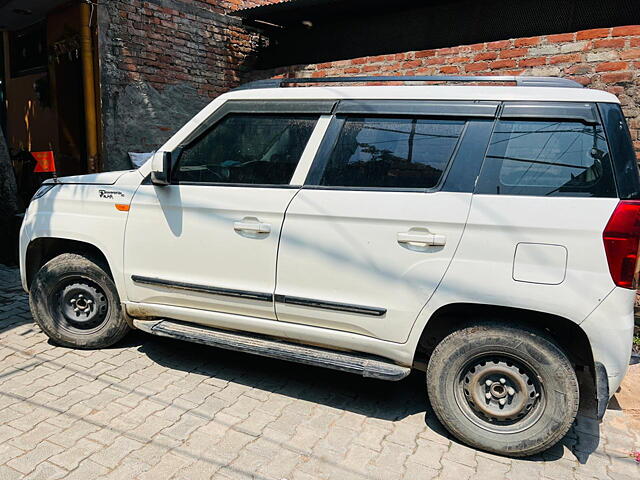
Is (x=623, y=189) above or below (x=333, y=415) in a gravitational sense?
above

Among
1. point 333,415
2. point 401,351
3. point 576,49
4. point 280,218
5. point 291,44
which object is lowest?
point 333,415

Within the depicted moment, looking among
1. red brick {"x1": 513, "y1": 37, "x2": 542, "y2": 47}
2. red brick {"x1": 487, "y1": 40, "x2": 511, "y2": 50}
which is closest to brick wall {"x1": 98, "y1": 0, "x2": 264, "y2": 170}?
red brick {"x1": 487, "y1": 40, "x2": 511, "y2": 50}

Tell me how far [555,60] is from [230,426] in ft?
15.7

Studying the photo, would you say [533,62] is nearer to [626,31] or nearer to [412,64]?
[626,31]

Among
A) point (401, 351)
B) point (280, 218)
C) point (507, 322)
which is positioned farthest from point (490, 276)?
point (280, 218)

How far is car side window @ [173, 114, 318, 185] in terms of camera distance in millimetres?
3160

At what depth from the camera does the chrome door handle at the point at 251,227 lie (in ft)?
10.1

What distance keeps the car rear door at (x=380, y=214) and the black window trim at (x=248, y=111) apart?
0.43 feet

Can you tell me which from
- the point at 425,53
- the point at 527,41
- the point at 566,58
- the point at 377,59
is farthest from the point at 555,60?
the point at 377,59

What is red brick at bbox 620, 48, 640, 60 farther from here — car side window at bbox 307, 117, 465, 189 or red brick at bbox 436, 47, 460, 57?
car side window at bbox 307, 117, 465, 189

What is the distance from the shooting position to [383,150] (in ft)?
9.77

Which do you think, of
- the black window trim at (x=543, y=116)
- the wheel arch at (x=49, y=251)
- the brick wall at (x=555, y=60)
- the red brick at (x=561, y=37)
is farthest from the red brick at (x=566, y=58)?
the wheel arch at (x=49, y=251)

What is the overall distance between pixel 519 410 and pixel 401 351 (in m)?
0.72

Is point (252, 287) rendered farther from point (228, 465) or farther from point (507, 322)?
point (507, 322)
